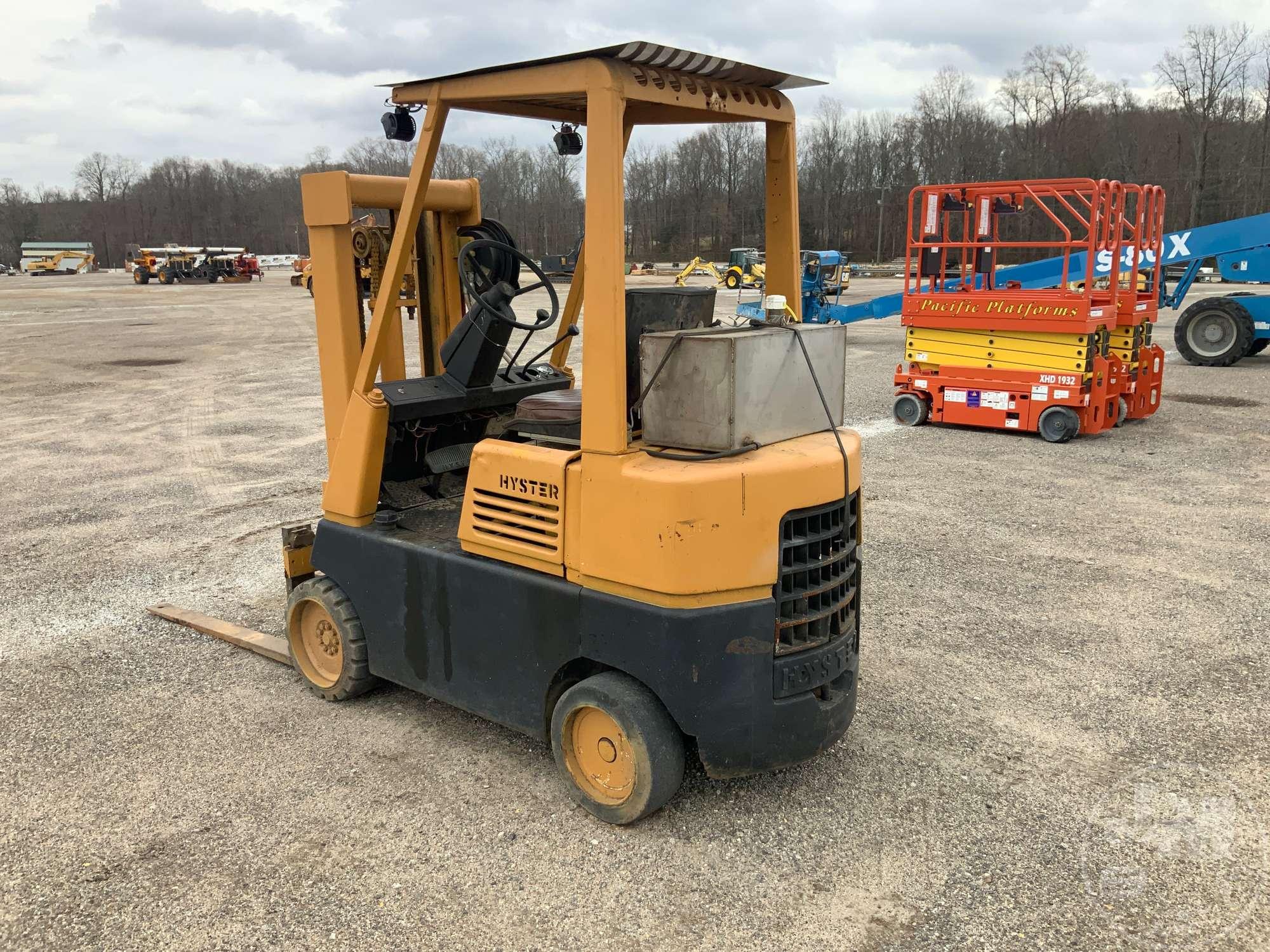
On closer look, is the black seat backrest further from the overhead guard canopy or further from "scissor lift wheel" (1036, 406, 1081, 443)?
"scissor lift wheel" (1036, 406, 1081, 443)

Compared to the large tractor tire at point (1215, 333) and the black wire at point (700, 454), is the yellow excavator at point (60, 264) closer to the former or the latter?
the large tractor tire at point (1215, 333)

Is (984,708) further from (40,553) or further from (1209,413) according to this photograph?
(1209,413)

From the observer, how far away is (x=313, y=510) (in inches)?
314

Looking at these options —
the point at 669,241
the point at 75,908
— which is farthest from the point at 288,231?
the point at 75,908

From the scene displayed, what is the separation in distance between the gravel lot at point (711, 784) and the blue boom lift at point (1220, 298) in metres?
9.22

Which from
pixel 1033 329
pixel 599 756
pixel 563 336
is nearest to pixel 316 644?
pixel 599 756

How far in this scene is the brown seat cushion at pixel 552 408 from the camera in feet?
12.0

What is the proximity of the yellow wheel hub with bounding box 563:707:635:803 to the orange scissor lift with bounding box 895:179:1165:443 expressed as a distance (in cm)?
825

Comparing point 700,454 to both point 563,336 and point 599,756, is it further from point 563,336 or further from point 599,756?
point 563,336

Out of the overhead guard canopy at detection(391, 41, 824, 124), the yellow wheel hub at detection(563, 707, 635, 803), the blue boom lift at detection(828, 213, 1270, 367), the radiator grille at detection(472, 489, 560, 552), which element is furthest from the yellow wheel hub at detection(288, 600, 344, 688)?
the blue boom lift at detection(828, 213, 1270, 367)

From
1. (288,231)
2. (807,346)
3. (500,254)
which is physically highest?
(288,231)

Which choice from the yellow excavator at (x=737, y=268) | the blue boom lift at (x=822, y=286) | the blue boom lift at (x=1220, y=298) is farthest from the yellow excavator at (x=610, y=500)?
the yellow excavator at (x=737, y=268)

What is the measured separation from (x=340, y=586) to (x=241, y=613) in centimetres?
172

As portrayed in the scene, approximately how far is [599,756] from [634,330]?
158cm
